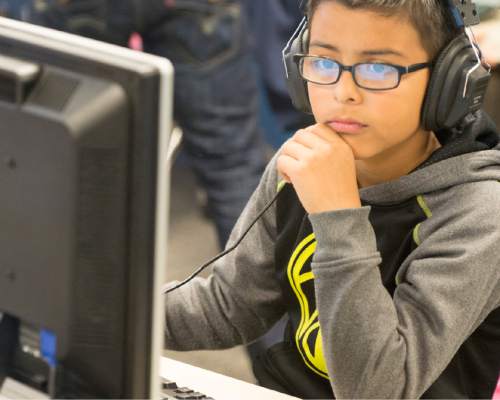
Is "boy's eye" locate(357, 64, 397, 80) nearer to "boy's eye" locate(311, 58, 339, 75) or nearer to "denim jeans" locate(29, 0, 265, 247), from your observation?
"boy's eye" locate(311, 58, 339, 75)

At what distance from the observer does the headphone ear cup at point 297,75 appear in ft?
4.59

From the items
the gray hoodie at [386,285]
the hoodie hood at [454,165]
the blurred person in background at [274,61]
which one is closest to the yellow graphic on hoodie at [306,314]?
the gray hoodie at [386,285]

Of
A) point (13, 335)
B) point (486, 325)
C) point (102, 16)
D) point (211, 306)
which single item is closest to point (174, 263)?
point (102, 16)

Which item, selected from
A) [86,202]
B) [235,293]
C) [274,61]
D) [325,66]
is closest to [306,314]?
[235,293]

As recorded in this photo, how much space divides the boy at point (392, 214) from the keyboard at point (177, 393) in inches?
6.4

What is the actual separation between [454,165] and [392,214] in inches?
4.1

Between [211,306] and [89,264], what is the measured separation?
2.09 ft

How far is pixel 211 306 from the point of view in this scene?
1522 millimetres

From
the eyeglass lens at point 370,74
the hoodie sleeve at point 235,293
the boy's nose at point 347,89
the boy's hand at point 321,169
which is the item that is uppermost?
the eyeglass lens at point 370,74

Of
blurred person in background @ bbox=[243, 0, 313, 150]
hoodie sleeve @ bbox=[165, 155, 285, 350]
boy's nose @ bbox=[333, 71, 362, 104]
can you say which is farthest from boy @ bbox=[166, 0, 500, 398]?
blurred person in background @ bbox=[243, 0, 313, 150]

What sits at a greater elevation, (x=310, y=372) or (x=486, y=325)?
(x=486, y=325)

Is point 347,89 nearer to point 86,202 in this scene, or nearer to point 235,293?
point 235,293

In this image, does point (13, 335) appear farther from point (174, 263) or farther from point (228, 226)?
point (174, 263)

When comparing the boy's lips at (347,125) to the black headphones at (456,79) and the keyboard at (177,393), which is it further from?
the keyboard at (177,393)
